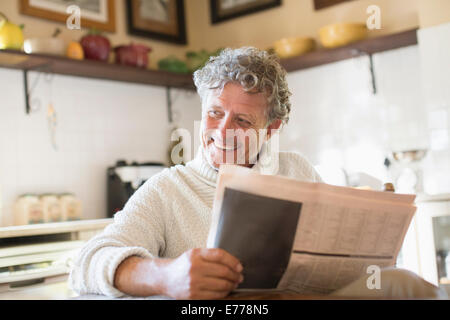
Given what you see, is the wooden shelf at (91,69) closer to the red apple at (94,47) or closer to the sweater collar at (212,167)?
the red apple at (94,47)

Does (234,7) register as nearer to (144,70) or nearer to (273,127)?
(144,70)

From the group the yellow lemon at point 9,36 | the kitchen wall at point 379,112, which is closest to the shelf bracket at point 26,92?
the yellow lemon at point 9,36

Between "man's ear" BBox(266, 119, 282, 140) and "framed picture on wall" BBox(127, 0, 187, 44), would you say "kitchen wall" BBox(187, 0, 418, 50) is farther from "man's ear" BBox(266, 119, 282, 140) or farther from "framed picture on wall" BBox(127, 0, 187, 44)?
"man's ear" BBox(266, 119, 282, 140)

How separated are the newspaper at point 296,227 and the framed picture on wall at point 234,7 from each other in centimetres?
306

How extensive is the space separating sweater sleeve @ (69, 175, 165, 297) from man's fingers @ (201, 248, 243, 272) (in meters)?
0.20

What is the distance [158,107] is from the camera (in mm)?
3883

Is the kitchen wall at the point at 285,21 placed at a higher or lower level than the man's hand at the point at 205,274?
higher

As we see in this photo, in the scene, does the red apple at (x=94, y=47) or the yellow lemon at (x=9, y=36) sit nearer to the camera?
the yellow lemon at (x=9, y=36)

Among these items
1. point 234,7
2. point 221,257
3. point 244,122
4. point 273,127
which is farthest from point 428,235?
point 234,7

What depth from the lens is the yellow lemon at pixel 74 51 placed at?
3170 mm

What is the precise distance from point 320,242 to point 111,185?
2.60 metres

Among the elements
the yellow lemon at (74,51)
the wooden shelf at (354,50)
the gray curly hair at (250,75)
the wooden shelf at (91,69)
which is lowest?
the gray curly hair at (250,75)

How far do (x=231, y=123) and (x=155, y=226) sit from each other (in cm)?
34
